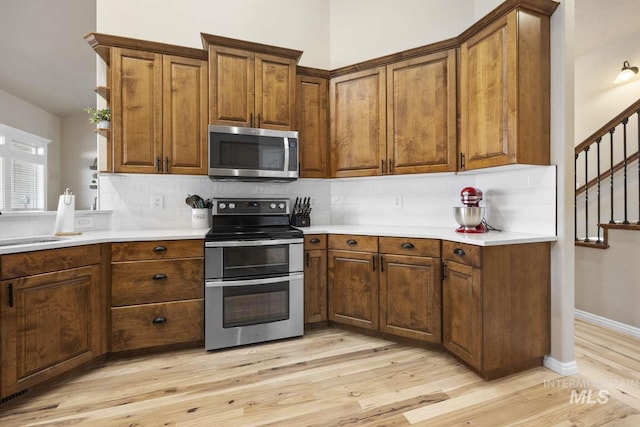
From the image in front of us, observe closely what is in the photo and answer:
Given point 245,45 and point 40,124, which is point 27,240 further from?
point 245,45

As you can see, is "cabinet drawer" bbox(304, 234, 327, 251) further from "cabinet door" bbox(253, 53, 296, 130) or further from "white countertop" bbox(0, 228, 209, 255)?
"cabinet door" bbox(253, 53, 296, 130)

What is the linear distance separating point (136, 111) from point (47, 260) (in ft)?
4.17

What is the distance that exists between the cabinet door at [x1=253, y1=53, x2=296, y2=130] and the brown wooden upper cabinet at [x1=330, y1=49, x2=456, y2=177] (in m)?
0.44

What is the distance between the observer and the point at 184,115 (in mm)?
2611

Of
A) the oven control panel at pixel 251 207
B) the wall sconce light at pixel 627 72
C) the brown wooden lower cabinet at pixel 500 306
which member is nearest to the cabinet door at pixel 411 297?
the brown wooden lower cabinet at pixel 500 306

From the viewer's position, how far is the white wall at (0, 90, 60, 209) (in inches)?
87.0

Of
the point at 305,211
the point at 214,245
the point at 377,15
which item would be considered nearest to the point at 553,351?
the point at 305,211

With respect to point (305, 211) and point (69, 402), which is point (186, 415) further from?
point (305, 211)

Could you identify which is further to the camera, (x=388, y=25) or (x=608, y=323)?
(x=388, y=25)

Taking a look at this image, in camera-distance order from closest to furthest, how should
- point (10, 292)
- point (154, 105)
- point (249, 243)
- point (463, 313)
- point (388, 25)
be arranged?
1. point (10, 292)
2. point (463, 313)
3. point (249, 243)
4. point (154, 105)
5. point (388, 25)

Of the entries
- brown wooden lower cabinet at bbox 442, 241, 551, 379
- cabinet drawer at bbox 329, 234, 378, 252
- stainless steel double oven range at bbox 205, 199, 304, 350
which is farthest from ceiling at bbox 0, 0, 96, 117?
brown wooden lower cabinet at bbox 442, 241, 551, 379

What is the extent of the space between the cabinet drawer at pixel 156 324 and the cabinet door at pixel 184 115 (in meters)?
1.08

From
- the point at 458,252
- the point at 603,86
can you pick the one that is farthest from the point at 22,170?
the point at 603,86

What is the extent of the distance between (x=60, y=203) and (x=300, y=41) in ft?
8.61
